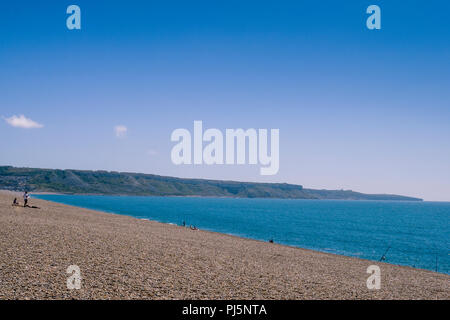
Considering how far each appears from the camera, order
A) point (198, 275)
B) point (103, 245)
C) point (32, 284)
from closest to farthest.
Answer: point (32, 284)
point (198, 275)
point (103, 245)

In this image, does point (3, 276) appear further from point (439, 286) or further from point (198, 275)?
point (439, 286)

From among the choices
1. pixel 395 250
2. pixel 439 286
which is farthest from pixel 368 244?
pixel 439 286

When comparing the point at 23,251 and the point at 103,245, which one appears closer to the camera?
the point at 23,251

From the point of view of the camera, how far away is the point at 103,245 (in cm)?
2053

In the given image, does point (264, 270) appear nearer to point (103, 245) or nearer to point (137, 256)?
point (137, 256)
